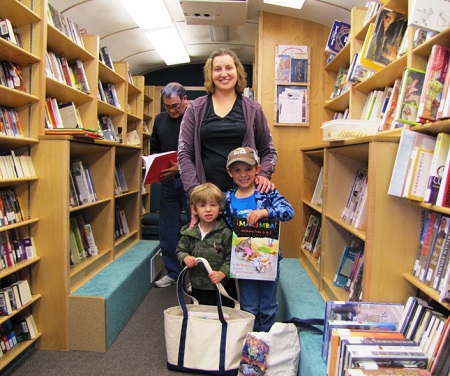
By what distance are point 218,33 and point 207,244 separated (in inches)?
146

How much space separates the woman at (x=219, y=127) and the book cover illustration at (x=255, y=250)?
323mm

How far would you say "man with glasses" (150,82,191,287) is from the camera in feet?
9.78

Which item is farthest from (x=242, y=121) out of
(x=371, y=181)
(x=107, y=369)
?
(x=107, y=369)

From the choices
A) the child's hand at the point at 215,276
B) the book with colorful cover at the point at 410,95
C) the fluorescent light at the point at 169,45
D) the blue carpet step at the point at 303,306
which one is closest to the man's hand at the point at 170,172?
the blue carpet step at the point at 303,306

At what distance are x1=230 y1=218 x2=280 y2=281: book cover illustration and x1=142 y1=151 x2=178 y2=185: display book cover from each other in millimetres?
1060

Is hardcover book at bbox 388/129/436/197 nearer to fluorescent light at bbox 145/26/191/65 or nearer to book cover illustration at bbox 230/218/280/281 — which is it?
book cover illustration at bbox 230/218/280/281

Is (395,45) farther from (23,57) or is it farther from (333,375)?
(23,57)

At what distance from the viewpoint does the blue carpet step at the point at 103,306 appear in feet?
7.02

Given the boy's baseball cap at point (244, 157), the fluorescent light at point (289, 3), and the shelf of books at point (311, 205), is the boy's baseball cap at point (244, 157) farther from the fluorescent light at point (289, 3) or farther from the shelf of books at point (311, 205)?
the fluorescent light at point (289, 3)

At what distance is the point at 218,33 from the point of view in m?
4.88

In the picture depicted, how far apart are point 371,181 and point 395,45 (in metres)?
0.96

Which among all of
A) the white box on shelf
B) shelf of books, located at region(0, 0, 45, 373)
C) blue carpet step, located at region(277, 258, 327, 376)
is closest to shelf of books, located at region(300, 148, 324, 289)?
blue carpet step, located at region(277, 258, 327, 376)

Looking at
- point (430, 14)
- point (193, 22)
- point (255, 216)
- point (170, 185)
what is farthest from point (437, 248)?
point (193, 22)

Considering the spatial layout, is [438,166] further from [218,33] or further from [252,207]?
[218,33]
